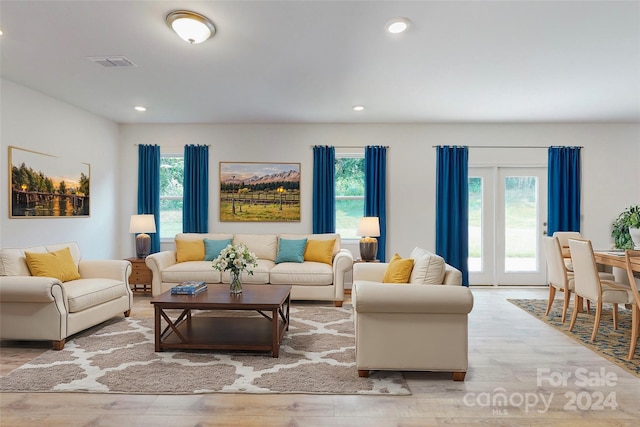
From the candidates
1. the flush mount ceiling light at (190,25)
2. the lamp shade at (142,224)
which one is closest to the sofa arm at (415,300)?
the flush mount ceiling light at (190,25)

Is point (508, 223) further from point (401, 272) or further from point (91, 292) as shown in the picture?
point (91, 292)

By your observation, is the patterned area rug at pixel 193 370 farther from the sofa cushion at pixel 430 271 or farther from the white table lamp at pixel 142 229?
the white table lamp at pixel 142 229

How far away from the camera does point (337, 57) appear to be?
129 inches

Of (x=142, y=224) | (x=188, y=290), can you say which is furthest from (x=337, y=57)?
(x=142, y=224)

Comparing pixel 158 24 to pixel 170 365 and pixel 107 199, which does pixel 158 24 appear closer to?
pixel 170 365

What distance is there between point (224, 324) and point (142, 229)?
98.8 inches

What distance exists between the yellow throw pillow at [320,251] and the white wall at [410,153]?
0.69 meters

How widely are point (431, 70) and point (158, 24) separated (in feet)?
8.07

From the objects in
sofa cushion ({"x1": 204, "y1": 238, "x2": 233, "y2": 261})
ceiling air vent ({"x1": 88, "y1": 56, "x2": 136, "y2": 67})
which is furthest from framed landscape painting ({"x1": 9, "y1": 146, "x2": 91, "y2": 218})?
sofa cushion ({"x1": 204, "y1": 238, "x2": 233, "y2": 261})

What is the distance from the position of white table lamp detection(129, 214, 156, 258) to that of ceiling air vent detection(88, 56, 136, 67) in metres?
2.40

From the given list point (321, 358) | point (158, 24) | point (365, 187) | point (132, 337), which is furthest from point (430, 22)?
point (132, 337)

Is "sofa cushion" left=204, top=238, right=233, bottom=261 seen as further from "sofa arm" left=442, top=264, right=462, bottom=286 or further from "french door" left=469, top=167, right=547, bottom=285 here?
"french door" left=469, top=167, right=547, bottom=285

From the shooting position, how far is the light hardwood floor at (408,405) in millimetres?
2102

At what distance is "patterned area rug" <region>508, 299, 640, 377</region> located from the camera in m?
3.04
